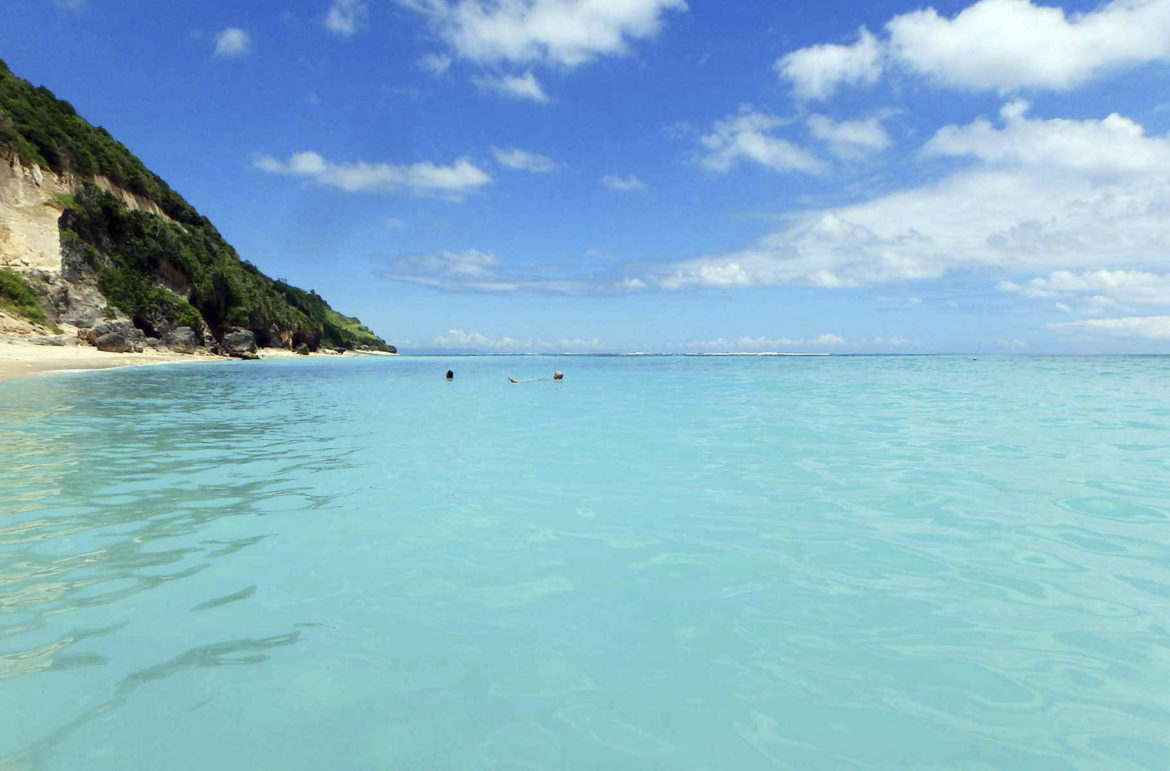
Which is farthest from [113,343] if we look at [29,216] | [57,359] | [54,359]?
[29,216]

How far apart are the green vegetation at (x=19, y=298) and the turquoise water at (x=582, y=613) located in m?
50.8

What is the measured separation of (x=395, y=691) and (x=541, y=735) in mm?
1079

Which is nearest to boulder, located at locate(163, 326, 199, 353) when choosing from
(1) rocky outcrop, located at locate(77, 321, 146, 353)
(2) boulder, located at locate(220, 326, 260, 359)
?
(2) boulder, located at locate(220, 326, 260, 359)

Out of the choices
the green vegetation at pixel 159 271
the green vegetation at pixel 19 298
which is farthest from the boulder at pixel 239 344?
Answer: the green vegetation at pixel 19 298

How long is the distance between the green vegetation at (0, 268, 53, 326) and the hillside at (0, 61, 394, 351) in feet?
0.32

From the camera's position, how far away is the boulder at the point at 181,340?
212ft

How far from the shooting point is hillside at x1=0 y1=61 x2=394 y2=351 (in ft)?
176

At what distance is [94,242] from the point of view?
2366 inches

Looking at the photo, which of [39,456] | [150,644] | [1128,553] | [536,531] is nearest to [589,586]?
[536,531]

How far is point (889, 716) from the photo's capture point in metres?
3.62

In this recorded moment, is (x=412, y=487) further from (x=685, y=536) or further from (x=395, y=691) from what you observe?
(x=395, y=691)

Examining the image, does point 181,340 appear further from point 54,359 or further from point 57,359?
point 54,359

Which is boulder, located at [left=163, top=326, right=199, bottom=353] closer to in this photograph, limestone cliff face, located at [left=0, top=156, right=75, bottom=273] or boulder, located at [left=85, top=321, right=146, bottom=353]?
boulder, located at [left=85, top=321, right=146, bottom=353]

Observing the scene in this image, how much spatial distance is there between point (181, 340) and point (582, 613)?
7671 cm
